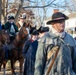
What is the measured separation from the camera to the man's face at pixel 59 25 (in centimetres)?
474

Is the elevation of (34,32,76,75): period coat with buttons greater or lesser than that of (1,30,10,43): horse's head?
greater

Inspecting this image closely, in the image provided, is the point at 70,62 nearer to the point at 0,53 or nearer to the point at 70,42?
the point at 70,42

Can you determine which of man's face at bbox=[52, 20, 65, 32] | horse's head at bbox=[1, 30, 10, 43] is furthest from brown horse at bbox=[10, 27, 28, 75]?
man's face at bbox=[52, 20, 65, 32]

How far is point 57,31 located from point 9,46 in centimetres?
792

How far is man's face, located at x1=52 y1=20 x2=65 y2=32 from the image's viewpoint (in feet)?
15.6

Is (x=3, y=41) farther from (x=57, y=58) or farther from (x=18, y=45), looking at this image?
(x=57, y=58)

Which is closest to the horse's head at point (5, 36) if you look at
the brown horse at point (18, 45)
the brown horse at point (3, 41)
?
the brown horse at point (3, 41)

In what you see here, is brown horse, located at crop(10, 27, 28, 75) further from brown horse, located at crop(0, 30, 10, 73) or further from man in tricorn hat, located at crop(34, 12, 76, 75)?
man in tricorn hat, located at crop(34, 12, 76, 75)

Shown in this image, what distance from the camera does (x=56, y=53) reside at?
15.4ft

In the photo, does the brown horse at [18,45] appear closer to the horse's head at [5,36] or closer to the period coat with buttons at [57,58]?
the horse's head at [5,36]

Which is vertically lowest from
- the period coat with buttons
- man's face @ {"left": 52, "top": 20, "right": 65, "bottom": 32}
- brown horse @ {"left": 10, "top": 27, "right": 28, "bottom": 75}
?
brown horse @ {"left": 10, "top": 27, "right": 28, "bottom": 75}

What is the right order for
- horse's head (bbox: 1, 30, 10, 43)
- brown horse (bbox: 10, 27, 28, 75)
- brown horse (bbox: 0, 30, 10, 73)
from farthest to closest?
brown horse (bbox: 10, 27, 28, 75) → horse's head (bbox: 1, 30, 10, 43) → brown horse (bbox: 0, 30, 10, 73)

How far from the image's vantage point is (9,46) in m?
12.5

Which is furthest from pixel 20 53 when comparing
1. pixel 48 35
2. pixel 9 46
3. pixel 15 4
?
pixel 15 4
